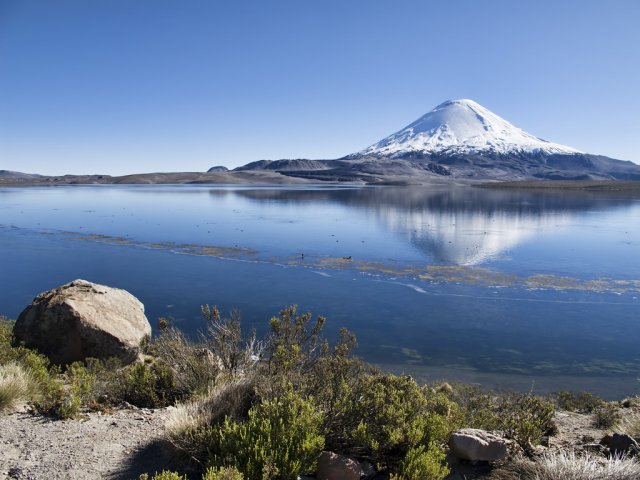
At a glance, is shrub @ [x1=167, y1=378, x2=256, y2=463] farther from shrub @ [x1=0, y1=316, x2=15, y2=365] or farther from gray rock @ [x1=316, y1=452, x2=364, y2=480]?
shrub @ [x1=0, y1=316, x2=15, y2=365]

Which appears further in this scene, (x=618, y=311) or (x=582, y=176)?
(x=582, y=176)

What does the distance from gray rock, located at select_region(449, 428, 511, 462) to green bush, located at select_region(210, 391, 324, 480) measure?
1.42m

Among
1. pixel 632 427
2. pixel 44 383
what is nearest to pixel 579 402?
pixel 632 427

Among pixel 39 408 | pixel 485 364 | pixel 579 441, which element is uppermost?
pixel 39 408

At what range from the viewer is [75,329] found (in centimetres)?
860

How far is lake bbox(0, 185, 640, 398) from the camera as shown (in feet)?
37.6

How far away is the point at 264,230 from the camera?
3222cm

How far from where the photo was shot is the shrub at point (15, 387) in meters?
5.66

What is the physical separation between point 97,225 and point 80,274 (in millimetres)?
17720

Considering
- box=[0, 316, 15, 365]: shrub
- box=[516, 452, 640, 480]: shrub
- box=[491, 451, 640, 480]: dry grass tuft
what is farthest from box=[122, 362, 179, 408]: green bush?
box=[516, 452, 640, 480]: shrub

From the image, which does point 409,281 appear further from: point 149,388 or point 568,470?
point 568,470

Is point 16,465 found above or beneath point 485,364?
above

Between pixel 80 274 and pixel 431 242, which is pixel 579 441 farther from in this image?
pixel 431 242

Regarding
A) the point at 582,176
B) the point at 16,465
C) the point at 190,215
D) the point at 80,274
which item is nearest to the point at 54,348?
the point at 16,465
